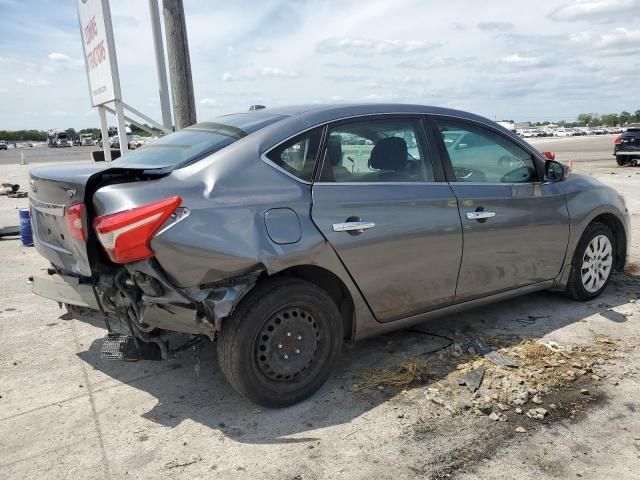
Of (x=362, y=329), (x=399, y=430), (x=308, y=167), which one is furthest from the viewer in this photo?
(x=362, y=329)

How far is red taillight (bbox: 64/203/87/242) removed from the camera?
2.82 metres

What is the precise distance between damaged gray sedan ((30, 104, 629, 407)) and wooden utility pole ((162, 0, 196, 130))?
3.08 metres

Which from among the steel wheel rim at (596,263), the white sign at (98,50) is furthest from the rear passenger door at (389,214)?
the white sign at (98,50)

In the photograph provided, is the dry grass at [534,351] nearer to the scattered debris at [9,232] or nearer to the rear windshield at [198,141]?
the rear windshield at [198,141]

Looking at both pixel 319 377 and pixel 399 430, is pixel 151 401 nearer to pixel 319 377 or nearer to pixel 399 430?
pixel 319 377

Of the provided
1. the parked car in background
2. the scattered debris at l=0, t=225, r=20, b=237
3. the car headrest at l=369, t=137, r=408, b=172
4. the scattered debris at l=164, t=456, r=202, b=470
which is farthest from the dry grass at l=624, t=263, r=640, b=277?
the parked car in background

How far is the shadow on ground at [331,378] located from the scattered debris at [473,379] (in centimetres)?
18

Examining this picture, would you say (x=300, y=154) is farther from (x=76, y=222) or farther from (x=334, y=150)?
(x=76, y=222)

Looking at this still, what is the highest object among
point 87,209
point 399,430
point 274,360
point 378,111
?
point 378,111

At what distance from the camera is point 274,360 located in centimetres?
308

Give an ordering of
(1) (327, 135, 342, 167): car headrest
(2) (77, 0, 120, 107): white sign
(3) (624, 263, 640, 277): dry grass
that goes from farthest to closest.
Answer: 1. (2) (77, 0, 120, 107): white sign
2. (3) (624, 263, 640, 277): dry grass
3. (1) (327, 135, 342, 167): car headrest

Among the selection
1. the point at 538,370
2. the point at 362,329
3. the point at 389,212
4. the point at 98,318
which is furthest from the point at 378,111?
the point at 98,318

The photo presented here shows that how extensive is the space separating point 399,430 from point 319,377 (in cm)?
59

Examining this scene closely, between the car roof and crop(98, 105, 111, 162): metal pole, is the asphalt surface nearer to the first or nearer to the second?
crop(98, 105, 111, 162): metal pole
